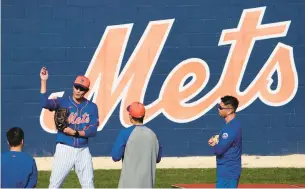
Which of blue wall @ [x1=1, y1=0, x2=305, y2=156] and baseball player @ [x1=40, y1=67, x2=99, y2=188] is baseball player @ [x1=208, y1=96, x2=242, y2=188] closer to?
baseball player @ [x1=40, y1=67, x2=99, y2=188]

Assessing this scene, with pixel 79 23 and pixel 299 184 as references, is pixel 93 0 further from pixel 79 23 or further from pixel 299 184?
pixel 299 184

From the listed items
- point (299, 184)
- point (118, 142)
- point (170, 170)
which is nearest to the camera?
point (118, 142)

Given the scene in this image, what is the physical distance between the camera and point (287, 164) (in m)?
17.5

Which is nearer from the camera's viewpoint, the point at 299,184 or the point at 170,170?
the point at 299,184

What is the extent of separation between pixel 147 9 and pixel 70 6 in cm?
149

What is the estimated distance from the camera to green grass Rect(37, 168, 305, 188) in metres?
15.4

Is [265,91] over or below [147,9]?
below

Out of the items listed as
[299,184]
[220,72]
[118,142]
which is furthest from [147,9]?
[118,142]

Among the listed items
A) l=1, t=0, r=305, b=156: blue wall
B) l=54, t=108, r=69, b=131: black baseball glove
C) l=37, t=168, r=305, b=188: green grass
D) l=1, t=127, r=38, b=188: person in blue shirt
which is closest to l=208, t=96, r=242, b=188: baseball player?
l=54, t=108, r=69, b=131: black baseball glove

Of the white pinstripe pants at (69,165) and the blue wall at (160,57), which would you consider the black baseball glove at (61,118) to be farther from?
the blue wall at (160,57)

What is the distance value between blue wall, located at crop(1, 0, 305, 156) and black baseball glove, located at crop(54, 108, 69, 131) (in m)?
5.39

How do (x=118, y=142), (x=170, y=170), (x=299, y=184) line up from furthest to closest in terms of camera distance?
(x=170, y=170) < (x=299, y=184) < (x=118, y=142)

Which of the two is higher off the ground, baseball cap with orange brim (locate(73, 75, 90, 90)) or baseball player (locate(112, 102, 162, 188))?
baseball cap with orange brim (locate(73, 75, 90, 90))

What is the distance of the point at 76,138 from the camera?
12219 millimetres
